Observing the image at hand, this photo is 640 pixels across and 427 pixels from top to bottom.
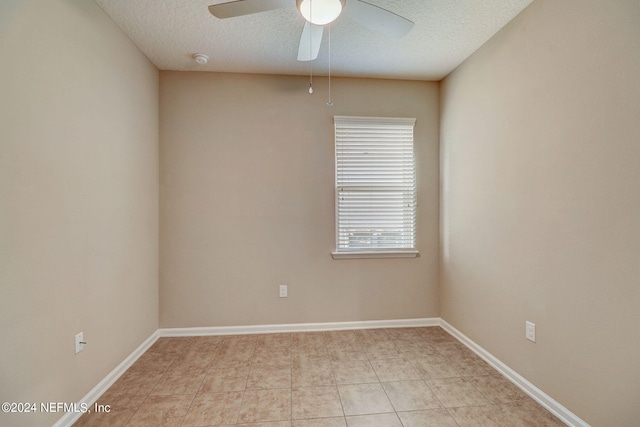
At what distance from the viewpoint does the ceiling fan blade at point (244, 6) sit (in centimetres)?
144

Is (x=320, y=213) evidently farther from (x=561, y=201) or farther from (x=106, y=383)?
(x=106, y=383)

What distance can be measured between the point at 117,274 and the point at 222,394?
118 centimetres

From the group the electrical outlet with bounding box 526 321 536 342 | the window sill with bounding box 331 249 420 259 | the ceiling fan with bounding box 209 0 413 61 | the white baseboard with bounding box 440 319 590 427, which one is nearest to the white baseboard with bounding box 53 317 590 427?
the white baseboard with bounding box 440 319 590 427

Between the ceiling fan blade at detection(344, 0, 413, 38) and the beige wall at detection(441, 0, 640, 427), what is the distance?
3.20ft

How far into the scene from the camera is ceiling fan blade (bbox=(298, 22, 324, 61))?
5.49ft

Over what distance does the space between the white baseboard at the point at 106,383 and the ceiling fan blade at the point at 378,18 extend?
2758 millimetres

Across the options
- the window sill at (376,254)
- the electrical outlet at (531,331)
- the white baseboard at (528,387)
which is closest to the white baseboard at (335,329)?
the white baseboard at (528,387)

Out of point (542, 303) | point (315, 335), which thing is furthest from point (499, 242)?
point (315, 335)

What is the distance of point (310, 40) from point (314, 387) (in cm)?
234

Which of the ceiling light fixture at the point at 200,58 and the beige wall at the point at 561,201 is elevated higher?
the ceiling light fixture at the point at 200,58

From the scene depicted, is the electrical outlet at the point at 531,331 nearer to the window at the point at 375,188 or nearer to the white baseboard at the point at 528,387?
the white baseboard at the point at 528,387

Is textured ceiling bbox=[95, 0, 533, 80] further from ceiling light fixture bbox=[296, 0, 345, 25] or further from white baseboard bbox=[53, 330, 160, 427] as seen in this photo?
white baseboard bbox=[53, 330, 160, 427]

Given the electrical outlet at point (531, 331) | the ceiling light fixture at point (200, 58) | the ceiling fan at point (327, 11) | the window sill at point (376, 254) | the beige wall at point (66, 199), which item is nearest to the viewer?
the beige wall at point (66, 199)

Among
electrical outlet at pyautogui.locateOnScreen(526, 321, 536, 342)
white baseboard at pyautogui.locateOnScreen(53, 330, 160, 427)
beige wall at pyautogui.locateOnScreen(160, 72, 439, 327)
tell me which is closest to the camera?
white baseboard at pyautogui.locateOnScreen(53, 330, 160, 427)
